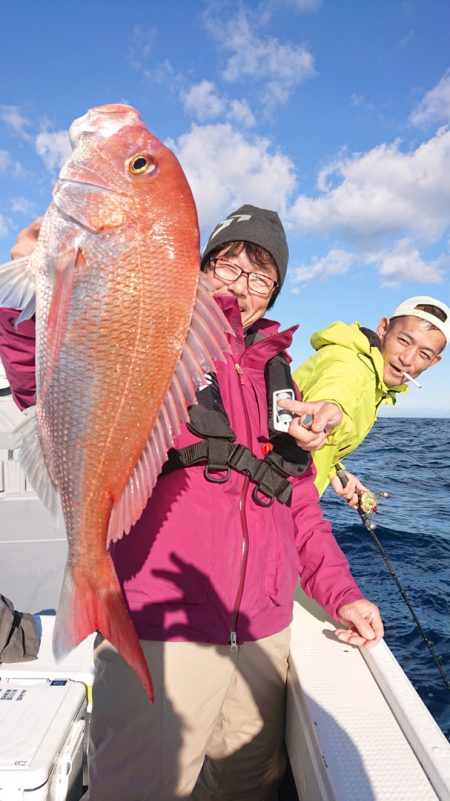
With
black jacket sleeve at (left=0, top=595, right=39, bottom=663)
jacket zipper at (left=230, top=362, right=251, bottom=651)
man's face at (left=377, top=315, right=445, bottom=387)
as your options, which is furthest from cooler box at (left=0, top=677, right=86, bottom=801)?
man's face at (left=377, top=315, right=445, bottom=387)

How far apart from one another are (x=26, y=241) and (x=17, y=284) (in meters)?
0.27

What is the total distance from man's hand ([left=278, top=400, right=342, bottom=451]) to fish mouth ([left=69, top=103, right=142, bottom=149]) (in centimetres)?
116

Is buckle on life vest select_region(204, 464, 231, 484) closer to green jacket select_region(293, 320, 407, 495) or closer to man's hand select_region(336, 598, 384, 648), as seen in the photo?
green jacket select_region(293, 320, 407, 495)

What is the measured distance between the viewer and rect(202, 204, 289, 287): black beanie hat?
256 centimetres

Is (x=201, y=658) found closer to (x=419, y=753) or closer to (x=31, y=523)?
(x=419, y=753)

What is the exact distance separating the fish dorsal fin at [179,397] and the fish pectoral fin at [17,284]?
0.48m

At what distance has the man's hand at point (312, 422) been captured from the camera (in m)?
2.05

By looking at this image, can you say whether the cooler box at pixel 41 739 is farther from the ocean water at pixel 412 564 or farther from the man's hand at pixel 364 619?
the ocean water at pixel 412 564

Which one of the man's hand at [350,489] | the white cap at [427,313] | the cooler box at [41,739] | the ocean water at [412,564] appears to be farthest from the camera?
the ocean water at [412,564]

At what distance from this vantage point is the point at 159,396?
142 centimetres

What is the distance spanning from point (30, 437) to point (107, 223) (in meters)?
0.67

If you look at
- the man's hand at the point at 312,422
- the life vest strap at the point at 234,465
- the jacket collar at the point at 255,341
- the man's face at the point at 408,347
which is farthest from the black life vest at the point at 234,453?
the man's face at the point at 408,347

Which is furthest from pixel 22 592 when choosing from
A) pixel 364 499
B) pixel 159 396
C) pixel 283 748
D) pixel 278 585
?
pixel 159 396

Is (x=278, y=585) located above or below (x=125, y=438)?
below
